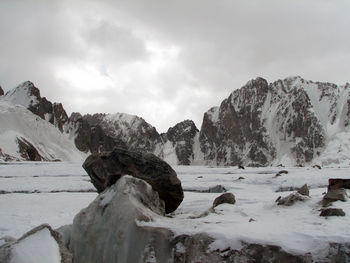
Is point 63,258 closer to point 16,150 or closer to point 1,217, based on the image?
point 1,217

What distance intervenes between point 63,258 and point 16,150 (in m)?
78.6

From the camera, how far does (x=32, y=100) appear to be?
15788 cm

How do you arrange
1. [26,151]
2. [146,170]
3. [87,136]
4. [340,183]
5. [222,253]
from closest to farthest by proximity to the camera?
[222,253]
[146,170]
[340,183]
[26,151]
[87,136]

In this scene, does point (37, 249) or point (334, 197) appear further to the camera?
point (334, 197)

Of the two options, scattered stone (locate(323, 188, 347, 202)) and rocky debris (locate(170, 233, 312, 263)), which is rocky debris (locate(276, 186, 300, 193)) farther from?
rocky debris (locate(170, 233, 312, 263))

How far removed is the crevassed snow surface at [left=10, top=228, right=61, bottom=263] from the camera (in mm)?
6844

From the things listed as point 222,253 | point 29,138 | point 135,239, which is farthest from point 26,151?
point 222,253

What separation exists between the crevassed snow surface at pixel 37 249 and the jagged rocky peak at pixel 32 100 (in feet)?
505

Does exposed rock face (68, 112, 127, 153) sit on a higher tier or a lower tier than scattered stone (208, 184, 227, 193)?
higher

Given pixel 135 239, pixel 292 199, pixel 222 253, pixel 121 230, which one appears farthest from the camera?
pixel 292 199

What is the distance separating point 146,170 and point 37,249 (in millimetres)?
5035

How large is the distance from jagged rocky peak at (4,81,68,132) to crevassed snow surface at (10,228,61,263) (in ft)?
505

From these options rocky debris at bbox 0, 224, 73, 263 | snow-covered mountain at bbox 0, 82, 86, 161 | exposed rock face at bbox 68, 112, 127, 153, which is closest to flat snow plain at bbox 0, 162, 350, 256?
rocky debris at bbox 0, 224, 73, 263

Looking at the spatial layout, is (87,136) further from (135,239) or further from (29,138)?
(135,239)
